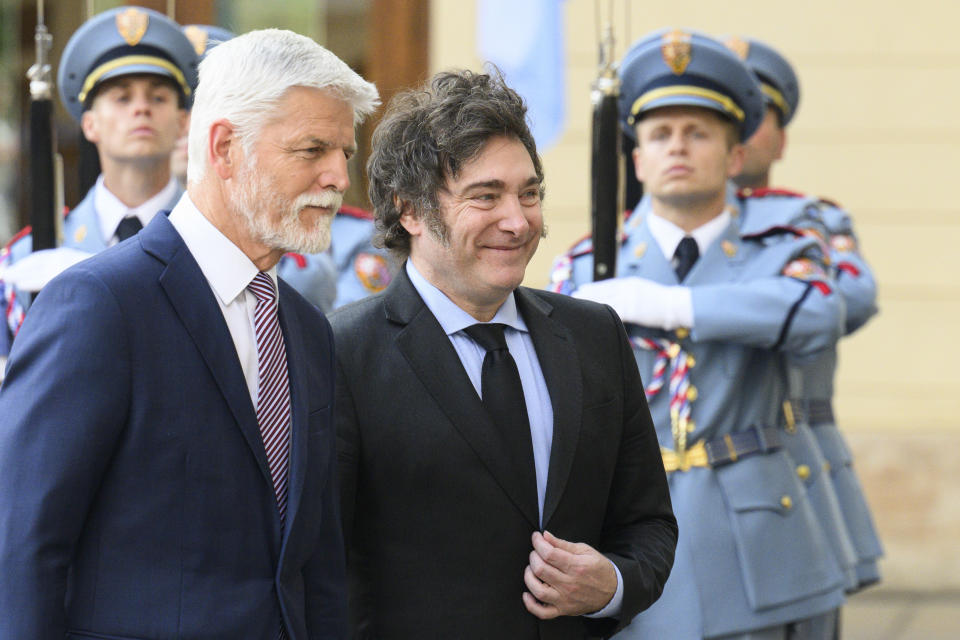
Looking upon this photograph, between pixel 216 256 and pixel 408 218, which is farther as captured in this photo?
pixel 408 218

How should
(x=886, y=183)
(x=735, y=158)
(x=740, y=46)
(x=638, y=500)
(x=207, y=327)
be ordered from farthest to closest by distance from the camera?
(x=886, y=183)
(x=740, y=46)
(x=735, y=158)
(x=638, y=500)
(x=207, y=327)

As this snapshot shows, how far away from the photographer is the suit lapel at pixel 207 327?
201cm

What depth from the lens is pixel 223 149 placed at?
2105mm

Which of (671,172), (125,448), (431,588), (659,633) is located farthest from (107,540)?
(671,172)

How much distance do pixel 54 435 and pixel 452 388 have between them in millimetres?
695

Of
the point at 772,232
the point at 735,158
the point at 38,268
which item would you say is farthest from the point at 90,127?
the point at 772,232

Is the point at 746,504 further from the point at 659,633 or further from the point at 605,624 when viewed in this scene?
the point at 605,624

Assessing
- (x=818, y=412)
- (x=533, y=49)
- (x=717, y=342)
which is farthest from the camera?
(x=533, y=49)

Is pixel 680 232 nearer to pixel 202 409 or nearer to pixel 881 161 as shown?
pixel 202 409

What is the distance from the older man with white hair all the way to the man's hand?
0.99 feet

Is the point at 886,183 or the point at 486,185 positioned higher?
the point at 886,183

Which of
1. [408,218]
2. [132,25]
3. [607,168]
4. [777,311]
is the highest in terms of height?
Result: [132,25]

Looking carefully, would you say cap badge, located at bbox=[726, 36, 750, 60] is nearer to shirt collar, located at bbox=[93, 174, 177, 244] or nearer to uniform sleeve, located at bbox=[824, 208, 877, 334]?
uniform sleeve, located at bbox=[824, 208, 877, 334]

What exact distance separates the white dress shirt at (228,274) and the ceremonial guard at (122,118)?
1770 millimetres
